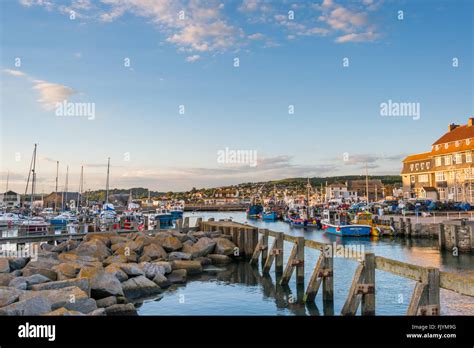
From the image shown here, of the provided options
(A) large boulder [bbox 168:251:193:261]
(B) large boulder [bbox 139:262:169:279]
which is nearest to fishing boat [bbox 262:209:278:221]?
(A) large boulder [bbox 168:251:193:261]

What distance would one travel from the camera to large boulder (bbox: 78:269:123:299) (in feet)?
51.8

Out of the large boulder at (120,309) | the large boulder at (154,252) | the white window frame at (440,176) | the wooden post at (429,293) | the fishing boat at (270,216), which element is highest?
the white window frame at (440,176)

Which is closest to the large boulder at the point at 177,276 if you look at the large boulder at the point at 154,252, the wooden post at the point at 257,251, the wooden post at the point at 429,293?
the large boulder at the point at 154,252

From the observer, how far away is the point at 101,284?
52.2 ft

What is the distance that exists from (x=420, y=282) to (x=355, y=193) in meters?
176

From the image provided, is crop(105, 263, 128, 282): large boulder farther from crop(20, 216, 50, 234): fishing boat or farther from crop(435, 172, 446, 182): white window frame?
crop(435, 172, 446, 182): white window frame

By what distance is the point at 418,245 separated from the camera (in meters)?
43.3

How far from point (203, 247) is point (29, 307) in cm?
1732

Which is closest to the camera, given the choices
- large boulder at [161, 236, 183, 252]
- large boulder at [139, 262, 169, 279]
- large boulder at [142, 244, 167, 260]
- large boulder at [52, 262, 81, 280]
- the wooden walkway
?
the wooden walkway

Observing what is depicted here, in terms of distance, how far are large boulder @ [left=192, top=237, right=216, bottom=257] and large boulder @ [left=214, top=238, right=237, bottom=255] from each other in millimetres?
375

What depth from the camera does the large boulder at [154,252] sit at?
25562 millimetres

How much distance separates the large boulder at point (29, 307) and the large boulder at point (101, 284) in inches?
151

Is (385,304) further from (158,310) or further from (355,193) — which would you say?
(355,193)

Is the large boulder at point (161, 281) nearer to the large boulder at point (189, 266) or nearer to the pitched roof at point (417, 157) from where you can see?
the large boulder at point (189, 266)
